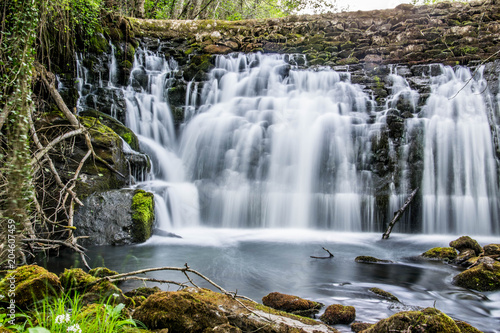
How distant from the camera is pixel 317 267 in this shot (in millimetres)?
5496

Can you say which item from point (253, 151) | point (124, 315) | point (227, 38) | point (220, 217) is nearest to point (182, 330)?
point (124, 315)

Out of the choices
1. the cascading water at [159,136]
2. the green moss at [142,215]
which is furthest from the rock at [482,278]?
the cascading water at [159,136]

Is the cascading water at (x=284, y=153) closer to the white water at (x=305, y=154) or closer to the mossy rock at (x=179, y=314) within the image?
the white water at (x=305, y=154)

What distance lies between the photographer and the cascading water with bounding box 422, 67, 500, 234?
8148 millimetres

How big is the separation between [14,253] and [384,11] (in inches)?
670

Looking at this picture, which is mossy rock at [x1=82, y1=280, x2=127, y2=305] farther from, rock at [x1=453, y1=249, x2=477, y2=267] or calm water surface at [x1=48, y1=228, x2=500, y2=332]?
rock at [x1=453, y1=249, x2=477, y2=267]

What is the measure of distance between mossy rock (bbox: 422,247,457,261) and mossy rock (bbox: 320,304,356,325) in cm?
357

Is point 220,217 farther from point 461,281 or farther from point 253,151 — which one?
point 461,281

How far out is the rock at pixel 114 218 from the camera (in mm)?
6391

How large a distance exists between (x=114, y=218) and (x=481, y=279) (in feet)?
21.1

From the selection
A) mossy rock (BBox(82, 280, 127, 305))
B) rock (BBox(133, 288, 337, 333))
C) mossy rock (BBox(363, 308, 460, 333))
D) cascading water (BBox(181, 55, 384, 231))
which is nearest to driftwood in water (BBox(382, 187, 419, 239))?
cascading water (BBox(181, 55, 384, 231))

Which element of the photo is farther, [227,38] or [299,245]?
[227,38]

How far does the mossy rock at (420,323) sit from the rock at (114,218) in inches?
213

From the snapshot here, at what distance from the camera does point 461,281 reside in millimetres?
4504
